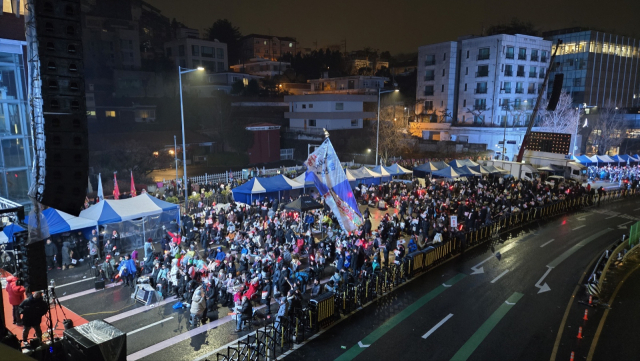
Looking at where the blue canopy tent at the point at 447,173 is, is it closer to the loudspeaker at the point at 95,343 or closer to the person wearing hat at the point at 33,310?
the person wearing hat at the point at 33,310

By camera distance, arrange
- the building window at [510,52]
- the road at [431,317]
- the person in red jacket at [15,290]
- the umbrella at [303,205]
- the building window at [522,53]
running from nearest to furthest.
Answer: the person in red jacket at [15,290] → the road at [431,317] → the umbrella at [303,205] → the building window at [510,52] → the building window at [522,53]

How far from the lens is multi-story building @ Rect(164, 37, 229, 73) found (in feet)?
220

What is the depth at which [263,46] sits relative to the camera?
317 feet

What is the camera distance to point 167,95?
59844mm

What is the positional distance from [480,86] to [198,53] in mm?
47369

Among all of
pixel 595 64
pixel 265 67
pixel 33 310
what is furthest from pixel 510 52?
pixel 33 310

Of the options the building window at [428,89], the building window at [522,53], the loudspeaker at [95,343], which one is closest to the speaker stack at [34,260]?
the loudspeaker at [95,343]

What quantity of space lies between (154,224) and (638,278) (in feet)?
72.6

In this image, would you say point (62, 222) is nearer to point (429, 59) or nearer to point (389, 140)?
point (389, 140)

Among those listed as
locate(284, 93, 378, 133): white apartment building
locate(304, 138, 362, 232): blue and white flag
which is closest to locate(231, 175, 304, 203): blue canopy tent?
locate(304, 138, 362, 232): blue and white flag

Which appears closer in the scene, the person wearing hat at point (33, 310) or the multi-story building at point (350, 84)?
the person wearing hat at point (33, 310)

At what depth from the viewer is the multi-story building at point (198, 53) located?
6694 centimetres

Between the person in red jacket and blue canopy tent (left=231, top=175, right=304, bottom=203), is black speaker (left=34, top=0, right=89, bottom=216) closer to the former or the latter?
the person in red jacket

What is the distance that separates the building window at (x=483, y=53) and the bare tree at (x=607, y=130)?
70.2 feet
